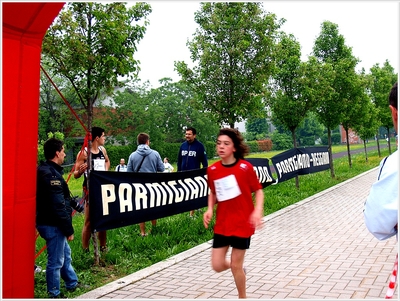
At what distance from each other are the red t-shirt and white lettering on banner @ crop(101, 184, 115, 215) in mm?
1992

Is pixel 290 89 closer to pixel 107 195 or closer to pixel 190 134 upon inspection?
pixel 190 134

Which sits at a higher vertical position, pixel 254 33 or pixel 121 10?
pixel 254 33

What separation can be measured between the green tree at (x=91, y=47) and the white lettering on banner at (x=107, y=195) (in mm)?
1024

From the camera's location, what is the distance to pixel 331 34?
19.7 m

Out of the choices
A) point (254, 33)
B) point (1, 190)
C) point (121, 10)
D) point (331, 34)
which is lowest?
point (1, 190)

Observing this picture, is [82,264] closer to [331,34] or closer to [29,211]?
[29,211]

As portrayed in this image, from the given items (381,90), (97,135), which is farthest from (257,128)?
(97,135)

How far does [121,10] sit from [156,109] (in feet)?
118

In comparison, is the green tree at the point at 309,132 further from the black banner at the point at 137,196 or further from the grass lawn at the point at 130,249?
the black banner at the point at 137,196

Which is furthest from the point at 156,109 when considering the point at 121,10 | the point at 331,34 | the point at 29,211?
the point at 29,211

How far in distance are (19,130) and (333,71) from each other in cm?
1531

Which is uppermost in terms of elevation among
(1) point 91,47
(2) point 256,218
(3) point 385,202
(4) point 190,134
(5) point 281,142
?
(5) point 281,142

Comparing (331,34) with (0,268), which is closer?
(0,268)

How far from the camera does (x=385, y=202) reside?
2.32 m
